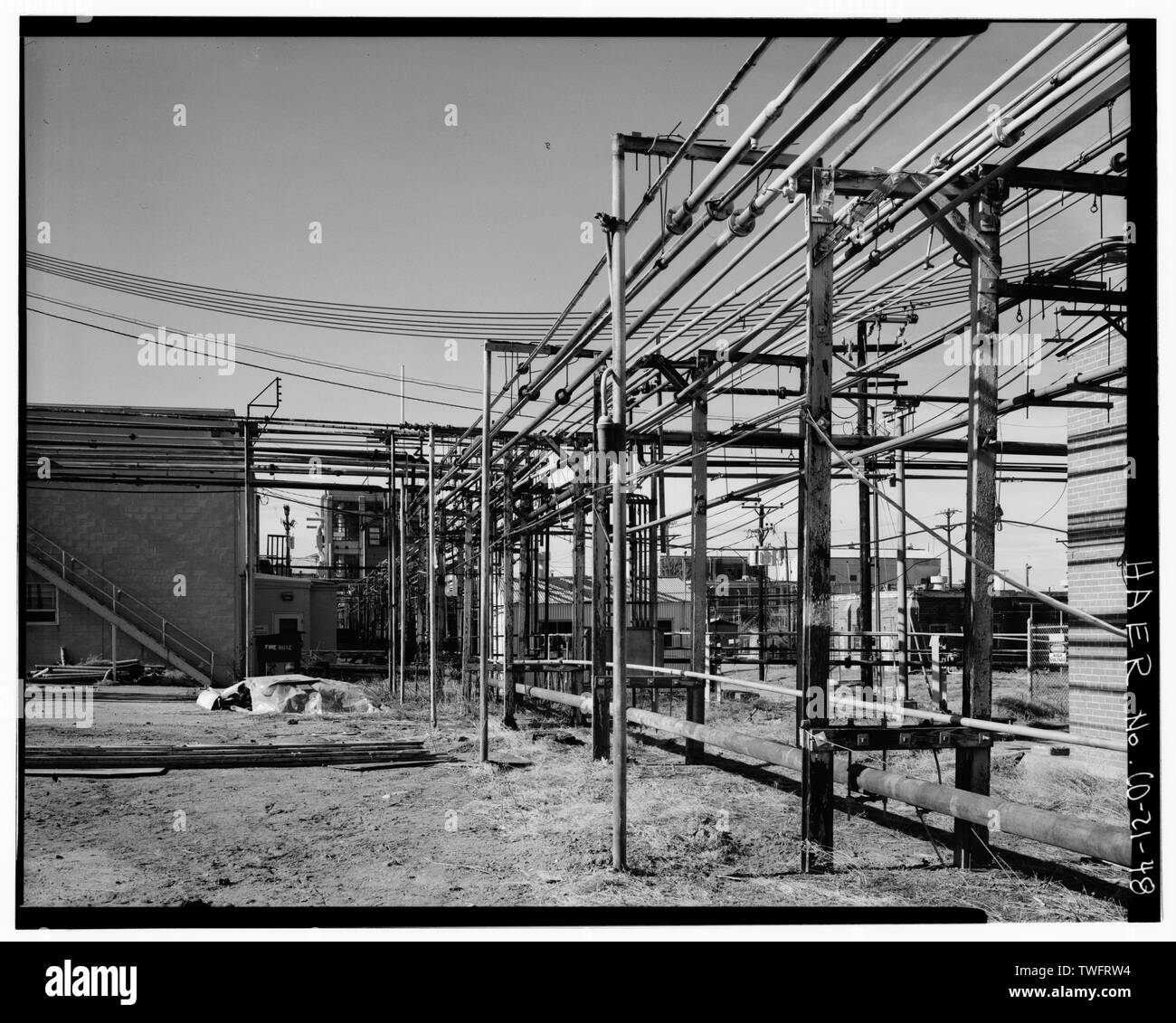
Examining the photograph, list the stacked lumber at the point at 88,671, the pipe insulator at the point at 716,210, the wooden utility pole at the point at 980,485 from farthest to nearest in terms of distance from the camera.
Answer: the stacked lumber at the point at 88,671 → the wooden utility pole at the point at 980,485 → the pipe insulator at the point at 716,210

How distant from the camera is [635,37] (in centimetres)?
527

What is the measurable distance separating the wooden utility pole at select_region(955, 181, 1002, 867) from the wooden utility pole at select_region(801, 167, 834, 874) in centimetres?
94

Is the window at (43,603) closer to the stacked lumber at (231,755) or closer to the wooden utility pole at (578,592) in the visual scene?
the stacked lumber at (231,755)

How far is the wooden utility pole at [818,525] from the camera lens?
20.7 feet

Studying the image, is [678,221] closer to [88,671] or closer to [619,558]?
[619,558]

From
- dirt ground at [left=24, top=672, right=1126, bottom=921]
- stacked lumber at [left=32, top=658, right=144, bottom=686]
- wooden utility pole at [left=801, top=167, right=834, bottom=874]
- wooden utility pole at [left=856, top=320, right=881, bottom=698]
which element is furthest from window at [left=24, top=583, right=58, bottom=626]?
wooden utility pole at [left=801, top=167, right=834, bottom=874]

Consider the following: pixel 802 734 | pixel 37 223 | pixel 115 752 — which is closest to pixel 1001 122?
pixel 802 734

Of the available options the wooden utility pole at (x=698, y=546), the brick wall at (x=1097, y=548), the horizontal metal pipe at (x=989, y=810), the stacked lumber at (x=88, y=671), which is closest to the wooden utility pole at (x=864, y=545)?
the brick wall at (x=1097, y=548)

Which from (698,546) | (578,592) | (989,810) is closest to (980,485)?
(989,810)

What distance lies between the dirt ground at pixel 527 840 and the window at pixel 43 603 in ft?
58.8

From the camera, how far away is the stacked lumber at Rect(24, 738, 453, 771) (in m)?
12.2
